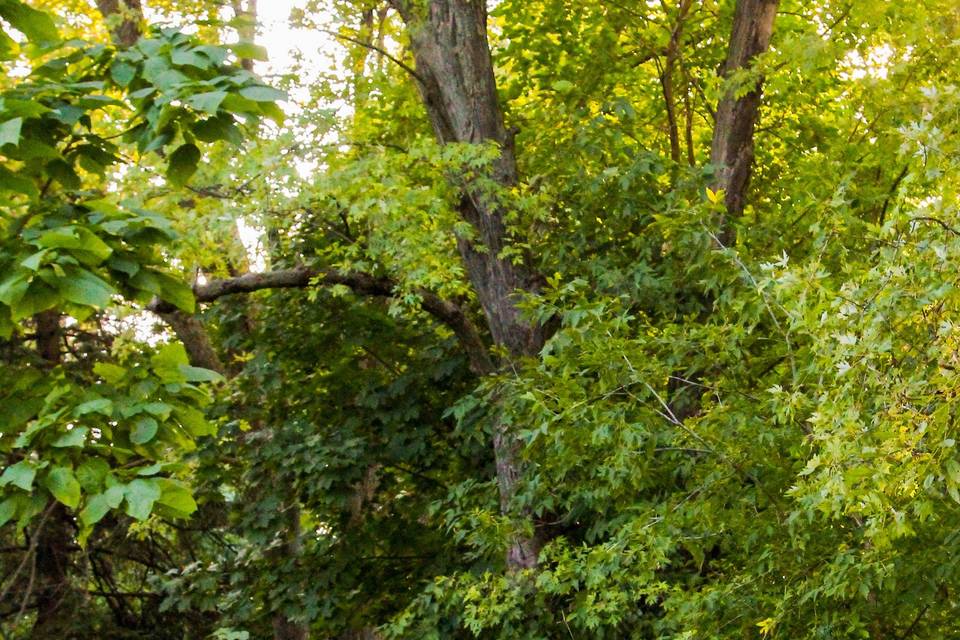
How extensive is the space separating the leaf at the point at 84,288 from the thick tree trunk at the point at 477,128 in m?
6.94

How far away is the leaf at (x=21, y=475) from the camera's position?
4.02 m

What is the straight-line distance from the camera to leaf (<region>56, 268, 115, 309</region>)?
4.08m

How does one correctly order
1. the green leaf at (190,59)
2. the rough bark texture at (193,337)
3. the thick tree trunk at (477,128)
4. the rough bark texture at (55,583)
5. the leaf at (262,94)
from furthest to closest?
the rough bark texture at (55,583), the rough bark texture at (193,337), the thick tree trunk at (477,128), the green leaf at (190,59), the leaf at (262,94)

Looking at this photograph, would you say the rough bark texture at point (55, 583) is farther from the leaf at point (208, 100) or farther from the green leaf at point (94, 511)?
the leaf at point (208, 100)

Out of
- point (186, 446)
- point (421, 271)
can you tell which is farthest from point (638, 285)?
point (186, 446)

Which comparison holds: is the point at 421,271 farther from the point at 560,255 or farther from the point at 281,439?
the point at 281,439

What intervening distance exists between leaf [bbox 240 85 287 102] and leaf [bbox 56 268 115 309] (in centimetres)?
76

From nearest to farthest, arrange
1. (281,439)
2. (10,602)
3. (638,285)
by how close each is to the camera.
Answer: (638,285), (281,439), (10,602)

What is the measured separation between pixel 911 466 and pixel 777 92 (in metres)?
9.19

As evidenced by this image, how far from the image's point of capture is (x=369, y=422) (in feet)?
44.0

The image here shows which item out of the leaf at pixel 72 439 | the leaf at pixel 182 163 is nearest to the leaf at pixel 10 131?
the leaf at pixel 182 163

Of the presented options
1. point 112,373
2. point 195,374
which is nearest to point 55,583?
point 112,373

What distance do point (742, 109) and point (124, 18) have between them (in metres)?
5.66

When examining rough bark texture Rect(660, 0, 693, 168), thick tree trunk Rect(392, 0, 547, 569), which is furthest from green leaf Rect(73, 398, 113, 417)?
rough bark texture Rect(660, 0, 693, 168)
